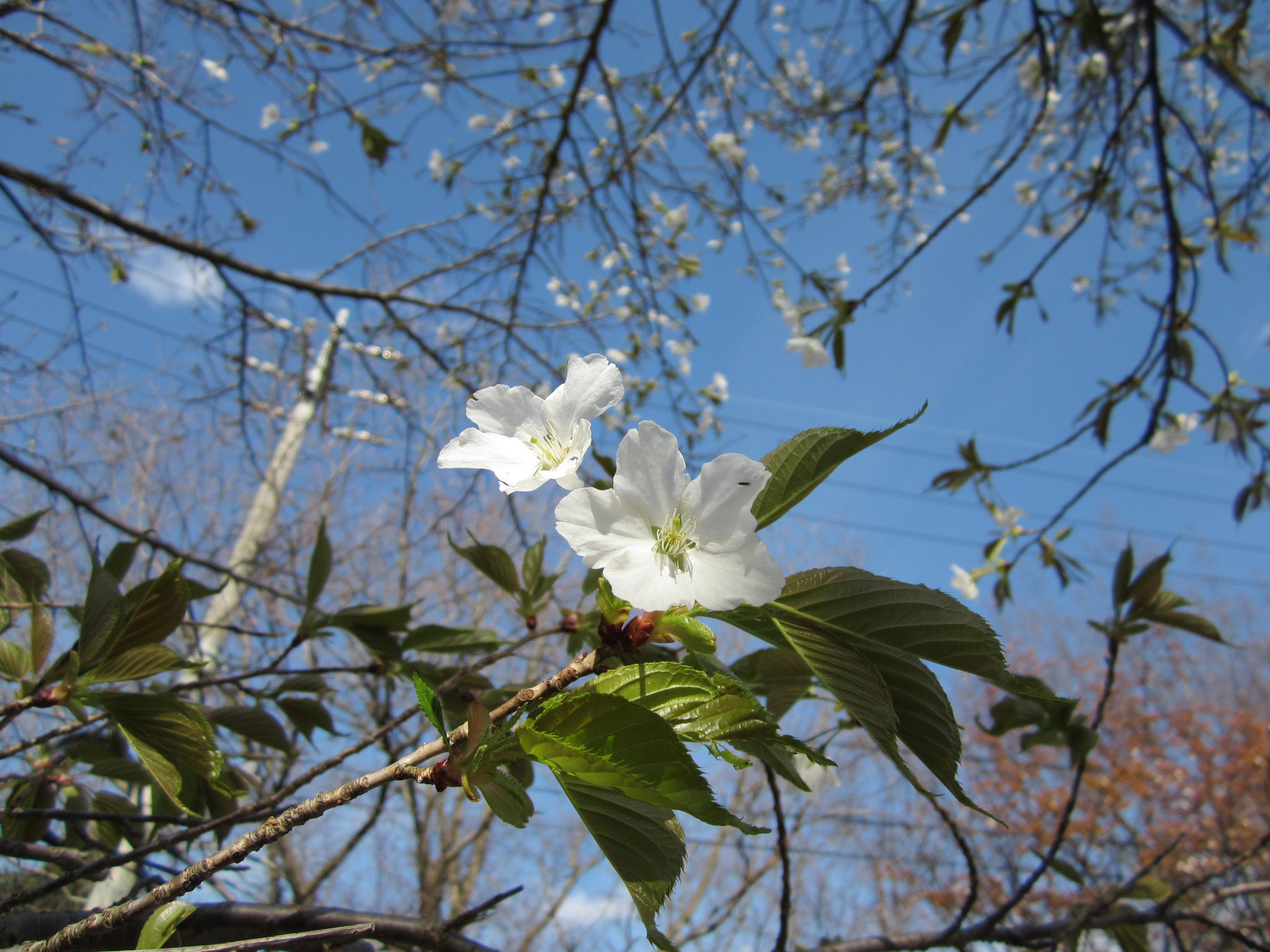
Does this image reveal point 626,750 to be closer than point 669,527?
Yes

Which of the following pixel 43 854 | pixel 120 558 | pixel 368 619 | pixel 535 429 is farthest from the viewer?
pixel 368 619

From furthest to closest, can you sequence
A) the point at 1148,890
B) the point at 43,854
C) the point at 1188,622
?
the point at 1148,890, the point at 1188,622, the point at 43,854

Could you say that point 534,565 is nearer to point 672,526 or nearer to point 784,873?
point 672,526

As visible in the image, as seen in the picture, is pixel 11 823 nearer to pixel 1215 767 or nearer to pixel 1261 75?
pixel 1261 75

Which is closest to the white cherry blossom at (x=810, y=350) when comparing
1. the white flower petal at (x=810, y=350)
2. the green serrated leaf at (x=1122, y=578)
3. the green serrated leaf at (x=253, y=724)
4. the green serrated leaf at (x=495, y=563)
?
the white flower petal at (x=810, y=350)

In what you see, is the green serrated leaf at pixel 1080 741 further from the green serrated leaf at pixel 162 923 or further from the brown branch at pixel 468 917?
the green serrated leaf at pixel 162 923

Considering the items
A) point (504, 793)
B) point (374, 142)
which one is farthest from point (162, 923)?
point (374, 142)
